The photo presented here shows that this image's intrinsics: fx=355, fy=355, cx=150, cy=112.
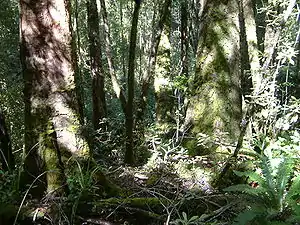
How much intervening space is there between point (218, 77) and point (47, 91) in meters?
2.27

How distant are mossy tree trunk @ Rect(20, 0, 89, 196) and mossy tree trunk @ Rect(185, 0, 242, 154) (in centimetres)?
183

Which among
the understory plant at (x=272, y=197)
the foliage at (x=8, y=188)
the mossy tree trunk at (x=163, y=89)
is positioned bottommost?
the understory plant at (x=272, y=197)

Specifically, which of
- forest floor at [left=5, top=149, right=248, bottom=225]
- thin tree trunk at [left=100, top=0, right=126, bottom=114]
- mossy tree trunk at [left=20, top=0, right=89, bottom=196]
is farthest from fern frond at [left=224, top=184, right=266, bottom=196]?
thin tree trunk at [left=100, top=0, right=126, bottom=114]

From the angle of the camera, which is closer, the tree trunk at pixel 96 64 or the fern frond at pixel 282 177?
the fern frond at pixel 282 177

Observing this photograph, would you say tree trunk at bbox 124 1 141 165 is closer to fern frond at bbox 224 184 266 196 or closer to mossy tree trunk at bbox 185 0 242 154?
mossy tree trunk at bbox 185 0 242 154

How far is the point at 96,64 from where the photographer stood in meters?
9.34

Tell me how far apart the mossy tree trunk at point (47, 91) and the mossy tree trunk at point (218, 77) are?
1827 millimetres

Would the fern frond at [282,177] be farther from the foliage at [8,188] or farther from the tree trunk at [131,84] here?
the foliage at [8,188]

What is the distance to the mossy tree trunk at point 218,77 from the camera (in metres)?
4.36

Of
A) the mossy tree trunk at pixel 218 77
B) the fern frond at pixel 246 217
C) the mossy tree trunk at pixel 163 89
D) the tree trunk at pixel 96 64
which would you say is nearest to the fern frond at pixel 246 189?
the fern frond at pixel 246 217

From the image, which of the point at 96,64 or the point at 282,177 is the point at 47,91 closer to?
the point at 282,177

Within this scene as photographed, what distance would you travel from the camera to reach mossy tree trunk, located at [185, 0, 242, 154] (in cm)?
436

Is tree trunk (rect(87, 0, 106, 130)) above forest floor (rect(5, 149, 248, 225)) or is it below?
above

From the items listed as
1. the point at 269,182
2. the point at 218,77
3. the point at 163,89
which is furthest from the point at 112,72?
the point at 269,182
